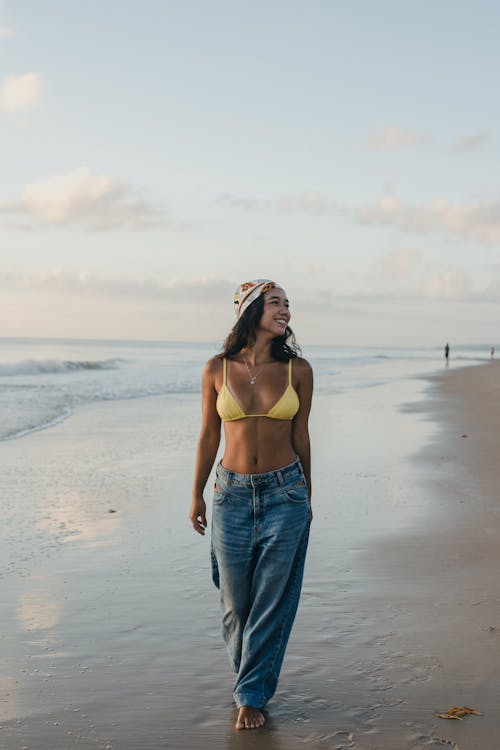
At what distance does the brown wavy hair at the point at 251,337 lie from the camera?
3.79 metres

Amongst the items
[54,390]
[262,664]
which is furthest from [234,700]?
[54,390]

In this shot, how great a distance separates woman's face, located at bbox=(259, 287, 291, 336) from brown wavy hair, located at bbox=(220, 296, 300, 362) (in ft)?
0.08

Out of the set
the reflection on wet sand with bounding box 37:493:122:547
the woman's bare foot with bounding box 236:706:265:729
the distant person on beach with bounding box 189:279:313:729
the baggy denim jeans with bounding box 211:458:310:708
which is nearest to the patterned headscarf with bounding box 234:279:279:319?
the distant person on beach with bounding box 189:279:313:729

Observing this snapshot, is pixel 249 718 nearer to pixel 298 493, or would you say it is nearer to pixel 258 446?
pixel 298 493

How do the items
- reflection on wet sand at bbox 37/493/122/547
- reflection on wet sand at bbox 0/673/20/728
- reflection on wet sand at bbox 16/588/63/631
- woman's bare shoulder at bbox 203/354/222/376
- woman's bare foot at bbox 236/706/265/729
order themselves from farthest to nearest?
reflection on wet sand at bbox 37/493/122/547 → reflection on wet sand at bbox 16/588/63/631 → woman's bare shoulder at bbox 203/354/222/376 → reflection on wet sand at bbox 0/673/20/728 → woman's bare foot at bbox 236/706/265/729

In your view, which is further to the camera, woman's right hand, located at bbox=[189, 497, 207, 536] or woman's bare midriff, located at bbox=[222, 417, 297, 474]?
woman's right hand, located at bbox=[189, 497, 207, 536]

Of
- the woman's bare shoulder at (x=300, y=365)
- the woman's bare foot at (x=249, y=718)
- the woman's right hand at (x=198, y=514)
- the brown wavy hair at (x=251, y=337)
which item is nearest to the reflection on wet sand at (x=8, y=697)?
the woman's bare foot at (x=249, y=718)

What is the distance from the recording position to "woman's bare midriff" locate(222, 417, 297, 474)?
3.72 metres

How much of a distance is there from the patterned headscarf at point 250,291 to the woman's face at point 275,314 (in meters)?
0.03

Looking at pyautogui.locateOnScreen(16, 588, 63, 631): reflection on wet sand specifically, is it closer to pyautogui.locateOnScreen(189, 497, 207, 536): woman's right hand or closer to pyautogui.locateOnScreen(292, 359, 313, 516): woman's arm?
pyautogui.locateOnScreen(189, 497, 207, 536): woman's right hand

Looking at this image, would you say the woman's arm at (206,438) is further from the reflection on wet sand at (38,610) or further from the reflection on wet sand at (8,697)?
the reflection on wet sand at (38,610)

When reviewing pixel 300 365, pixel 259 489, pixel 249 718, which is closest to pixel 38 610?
pixel 249 718

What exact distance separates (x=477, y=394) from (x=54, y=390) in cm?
1501

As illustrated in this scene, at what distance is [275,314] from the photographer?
3768 millimetres
